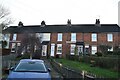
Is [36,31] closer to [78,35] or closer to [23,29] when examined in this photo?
[23,29]

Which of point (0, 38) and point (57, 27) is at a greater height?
point (57, 27)

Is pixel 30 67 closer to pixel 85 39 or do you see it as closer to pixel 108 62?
pixel 108 62

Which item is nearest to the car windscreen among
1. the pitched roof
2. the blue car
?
the blue car

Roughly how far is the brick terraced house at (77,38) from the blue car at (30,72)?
115 feet

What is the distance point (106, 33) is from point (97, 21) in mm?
4385

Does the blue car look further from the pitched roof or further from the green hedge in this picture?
the pitched roof

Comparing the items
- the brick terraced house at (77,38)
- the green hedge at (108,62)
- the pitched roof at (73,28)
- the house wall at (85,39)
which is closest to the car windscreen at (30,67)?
the green hedge at (108,62)

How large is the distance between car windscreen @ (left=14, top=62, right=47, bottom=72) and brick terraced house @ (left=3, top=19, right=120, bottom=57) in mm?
35038

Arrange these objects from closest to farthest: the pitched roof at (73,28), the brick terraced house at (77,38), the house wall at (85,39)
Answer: the house wall at (85,39) → the brick terraced house at (77,38) → the pitched roof at (73,28)

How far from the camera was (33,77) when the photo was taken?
936cm

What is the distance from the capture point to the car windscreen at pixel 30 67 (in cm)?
1046

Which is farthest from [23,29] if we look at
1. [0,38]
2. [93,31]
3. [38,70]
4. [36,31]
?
[38,70]

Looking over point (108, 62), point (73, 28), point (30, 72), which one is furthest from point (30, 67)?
point (73, 28)

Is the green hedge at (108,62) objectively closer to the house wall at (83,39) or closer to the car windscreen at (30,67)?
the car windscreen at (30,67)
